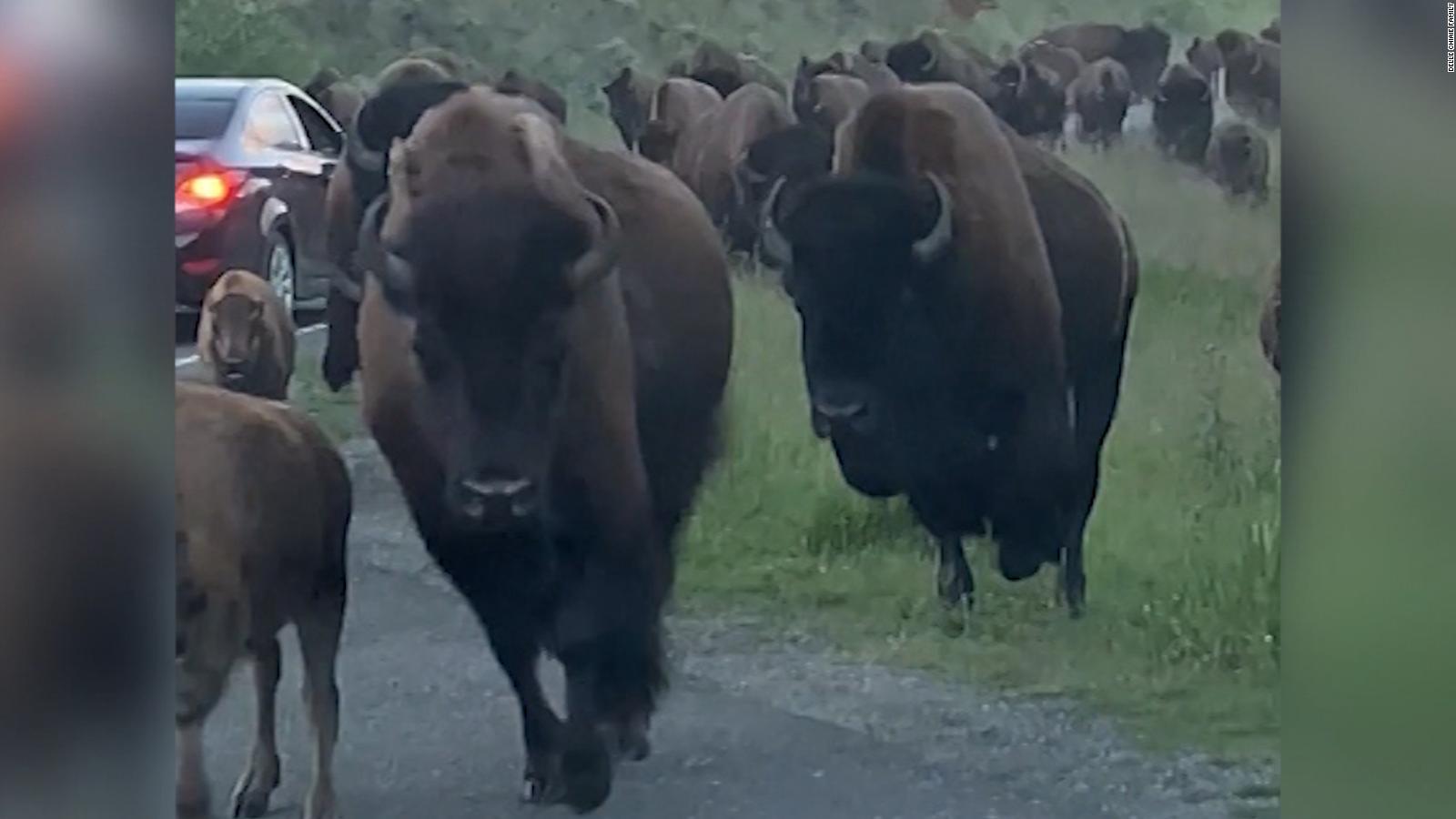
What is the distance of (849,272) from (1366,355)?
53.5 inches

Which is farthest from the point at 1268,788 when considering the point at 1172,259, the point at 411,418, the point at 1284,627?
the point at 411,418

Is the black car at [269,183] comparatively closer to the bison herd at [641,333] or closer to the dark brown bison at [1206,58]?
the bison herd at [641,333]

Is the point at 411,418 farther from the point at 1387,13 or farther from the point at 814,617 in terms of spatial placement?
the point at 1387,13

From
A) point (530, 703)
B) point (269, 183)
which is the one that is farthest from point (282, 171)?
point (530, 703)

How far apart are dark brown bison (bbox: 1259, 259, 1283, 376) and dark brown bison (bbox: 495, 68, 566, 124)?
1.83 meters

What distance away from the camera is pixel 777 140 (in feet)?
16.7

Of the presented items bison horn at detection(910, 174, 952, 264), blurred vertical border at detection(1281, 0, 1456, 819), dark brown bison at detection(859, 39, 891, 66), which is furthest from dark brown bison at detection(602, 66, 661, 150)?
blurred vertical border at detection(1281, 0, 1456, 819)

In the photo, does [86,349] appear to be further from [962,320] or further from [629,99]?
[962,320]

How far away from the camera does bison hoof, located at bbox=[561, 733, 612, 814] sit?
514cm

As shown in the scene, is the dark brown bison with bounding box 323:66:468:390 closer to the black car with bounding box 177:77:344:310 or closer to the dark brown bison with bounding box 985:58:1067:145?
the black car with bounding box 177:77:344:310

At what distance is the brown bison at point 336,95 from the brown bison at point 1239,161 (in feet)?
7.03

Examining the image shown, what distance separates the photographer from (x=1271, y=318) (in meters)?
5.15

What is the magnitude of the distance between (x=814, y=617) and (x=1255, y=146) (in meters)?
1.63

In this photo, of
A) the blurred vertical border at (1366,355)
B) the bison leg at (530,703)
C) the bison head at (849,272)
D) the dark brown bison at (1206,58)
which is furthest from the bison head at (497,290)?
the blurred vertical border at (1366,355)
